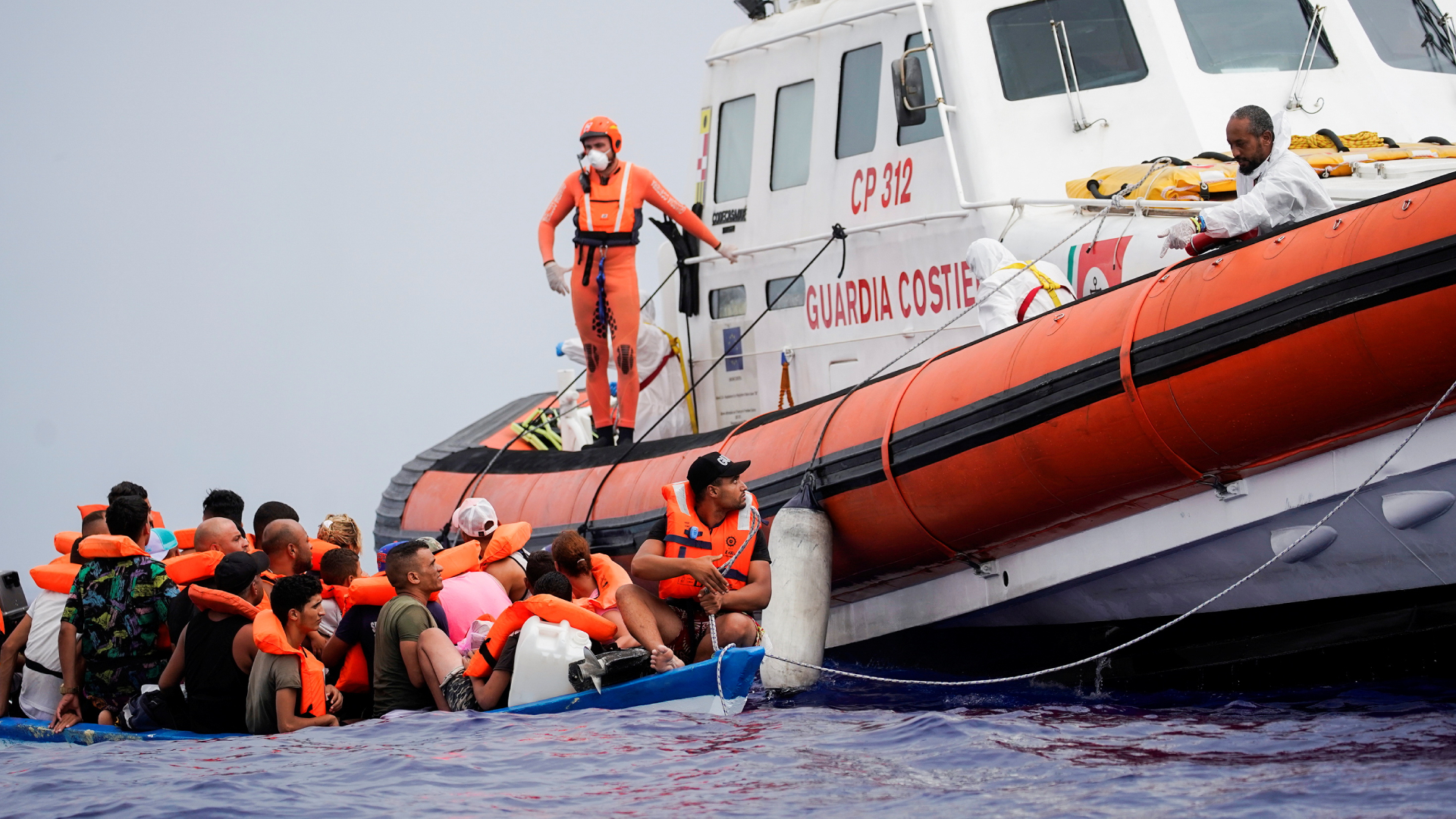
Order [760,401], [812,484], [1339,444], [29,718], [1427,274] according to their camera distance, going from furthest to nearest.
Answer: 1. [760,401]
2. [29,718]
3. [812,484]
4. [1339,444]
5. [1427,274]

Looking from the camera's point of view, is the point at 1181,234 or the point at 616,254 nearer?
the point at 1181,234

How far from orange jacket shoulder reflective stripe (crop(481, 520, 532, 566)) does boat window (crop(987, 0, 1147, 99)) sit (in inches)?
105

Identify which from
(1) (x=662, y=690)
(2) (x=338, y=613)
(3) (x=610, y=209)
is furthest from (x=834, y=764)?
(3) (x=610, y=209)

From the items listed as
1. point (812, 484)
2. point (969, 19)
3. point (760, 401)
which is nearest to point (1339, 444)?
point (812, 484)

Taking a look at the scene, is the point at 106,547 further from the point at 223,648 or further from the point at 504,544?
the point at 504,544

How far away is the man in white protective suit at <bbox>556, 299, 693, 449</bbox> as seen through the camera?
760cm

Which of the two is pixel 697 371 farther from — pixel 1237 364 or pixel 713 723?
pixel 1237 364

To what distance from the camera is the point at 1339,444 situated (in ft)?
13.8

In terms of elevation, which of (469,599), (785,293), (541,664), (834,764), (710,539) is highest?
(785,293)

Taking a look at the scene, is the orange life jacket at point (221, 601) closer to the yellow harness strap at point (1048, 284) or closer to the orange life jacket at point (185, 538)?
the orange life jacket at point (185, 538)

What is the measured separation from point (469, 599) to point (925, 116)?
8.69 feet

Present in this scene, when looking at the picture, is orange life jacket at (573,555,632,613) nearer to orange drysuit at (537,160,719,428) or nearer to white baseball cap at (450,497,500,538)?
white baseball cap at (450,497,500,538)

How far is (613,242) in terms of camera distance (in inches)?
279

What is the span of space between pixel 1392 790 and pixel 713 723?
6.78 ft
